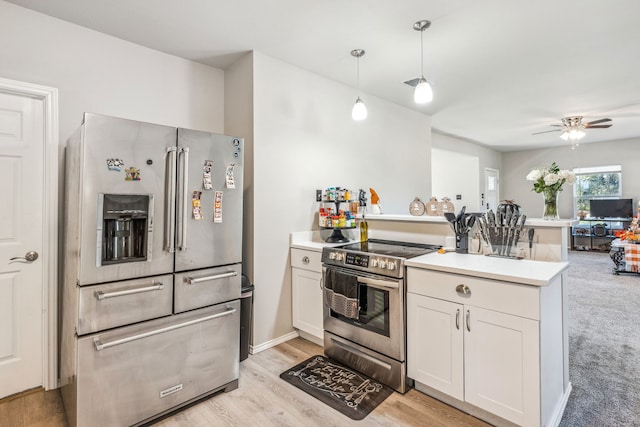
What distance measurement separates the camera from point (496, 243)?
2369mm

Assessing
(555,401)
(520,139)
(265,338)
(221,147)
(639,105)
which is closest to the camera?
(555,401)

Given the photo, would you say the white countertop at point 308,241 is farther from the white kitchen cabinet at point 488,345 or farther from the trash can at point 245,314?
the white kitchen cabinet at point 488,345

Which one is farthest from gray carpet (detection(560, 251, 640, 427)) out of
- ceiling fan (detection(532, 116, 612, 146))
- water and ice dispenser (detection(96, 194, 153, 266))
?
water and ice dispenser (detection(96, 194, 153, 266))

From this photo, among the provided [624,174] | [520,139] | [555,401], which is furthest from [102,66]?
[624,174]

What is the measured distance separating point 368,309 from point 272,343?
3.55ft

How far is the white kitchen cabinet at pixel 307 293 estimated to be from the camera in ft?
9.41

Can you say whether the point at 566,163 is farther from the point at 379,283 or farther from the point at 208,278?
the point at 208,278

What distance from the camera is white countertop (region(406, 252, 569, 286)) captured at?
68.2 inches

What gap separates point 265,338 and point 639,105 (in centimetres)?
620

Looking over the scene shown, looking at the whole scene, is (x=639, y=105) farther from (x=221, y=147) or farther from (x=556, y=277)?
(x=221, y=147)

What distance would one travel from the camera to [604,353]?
8.92 feet

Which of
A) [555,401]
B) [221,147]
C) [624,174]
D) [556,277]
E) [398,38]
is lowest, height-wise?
[555,401]

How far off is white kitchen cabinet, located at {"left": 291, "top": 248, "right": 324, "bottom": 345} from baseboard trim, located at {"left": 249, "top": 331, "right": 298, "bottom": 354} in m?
0.09

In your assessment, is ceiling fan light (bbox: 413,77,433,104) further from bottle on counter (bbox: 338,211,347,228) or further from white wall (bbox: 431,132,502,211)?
white wall (bbox: 431,132,502,211)
